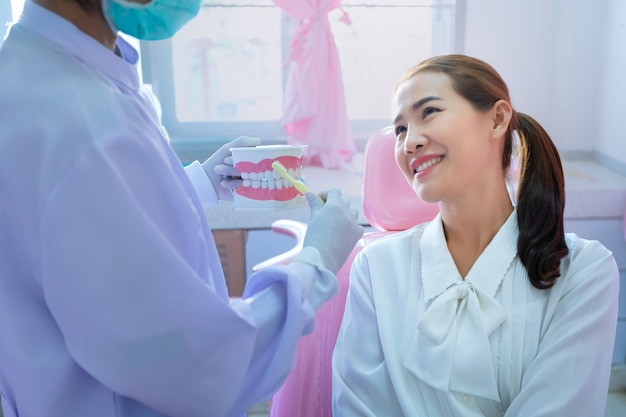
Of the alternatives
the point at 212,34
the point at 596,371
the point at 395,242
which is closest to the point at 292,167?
the point at 395,242

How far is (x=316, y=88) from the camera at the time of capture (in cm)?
253

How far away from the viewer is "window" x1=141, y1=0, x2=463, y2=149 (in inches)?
106

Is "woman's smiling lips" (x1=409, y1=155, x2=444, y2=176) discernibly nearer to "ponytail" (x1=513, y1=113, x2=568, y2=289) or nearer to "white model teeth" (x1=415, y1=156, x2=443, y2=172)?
"white model teeth" (x1=415, y1=156, x2=443, y2=172)

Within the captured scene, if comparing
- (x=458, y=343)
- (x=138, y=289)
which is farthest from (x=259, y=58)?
(x=138, y=289)

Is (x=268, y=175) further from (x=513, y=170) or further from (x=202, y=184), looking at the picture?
(x=513, y=170)

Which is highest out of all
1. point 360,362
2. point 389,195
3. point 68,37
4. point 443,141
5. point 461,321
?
point 68,37

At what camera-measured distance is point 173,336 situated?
0.70 m

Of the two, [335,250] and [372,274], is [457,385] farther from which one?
[335,250]

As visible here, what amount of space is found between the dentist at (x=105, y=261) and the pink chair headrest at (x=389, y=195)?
762 mm

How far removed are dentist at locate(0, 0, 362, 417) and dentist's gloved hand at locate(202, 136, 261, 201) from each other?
17.0 inches

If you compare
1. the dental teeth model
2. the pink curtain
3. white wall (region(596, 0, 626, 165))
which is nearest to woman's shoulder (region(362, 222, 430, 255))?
the dental teeth model

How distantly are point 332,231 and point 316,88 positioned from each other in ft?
5.50

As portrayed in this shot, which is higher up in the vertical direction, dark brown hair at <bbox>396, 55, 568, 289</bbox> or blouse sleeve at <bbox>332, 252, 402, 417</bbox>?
dark brown hair at <bbox>396, 55, 568, 289</bbox>

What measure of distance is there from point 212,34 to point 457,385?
6.60 ft
